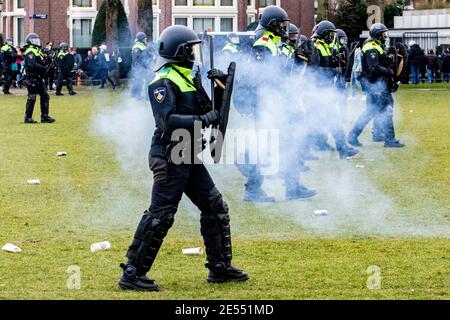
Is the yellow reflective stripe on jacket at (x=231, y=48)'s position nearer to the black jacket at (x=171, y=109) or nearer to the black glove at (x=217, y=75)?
the black jacket at (x=171, y=109)

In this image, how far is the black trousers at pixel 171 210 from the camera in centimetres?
862

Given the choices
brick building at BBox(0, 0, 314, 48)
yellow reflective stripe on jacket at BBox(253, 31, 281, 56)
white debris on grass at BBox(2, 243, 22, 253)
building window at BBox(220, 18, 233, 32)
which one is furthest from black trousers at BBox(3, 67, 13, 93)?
white debris on grass at BBox(2, 243, 22, 253)

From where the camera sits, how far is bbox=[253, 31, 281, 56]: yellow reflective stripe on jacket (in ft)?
43.2

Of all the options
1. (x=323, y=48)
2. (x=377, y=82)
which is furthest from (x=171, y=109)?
(x=377, y=82)

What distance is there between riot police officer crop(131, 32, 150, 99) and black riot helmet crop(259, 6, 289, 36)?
18118 mm

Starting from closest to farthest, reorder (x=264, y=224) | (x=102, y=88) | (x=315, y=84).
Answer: (x=264, y=224) → (x=315, y=84) → (x=102, y=88)

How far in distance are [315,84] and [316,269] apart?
9.40 m

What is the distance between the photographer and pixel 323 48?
1861 centimetres

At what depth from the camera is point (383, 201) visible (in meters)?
13.4

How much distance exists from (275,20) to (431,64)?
31.9 meters

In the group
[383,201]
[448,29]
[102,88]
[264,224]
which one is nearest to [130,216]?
[264,224]

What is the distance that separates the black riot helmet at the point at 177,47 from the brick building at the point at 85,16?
54.2 meters
